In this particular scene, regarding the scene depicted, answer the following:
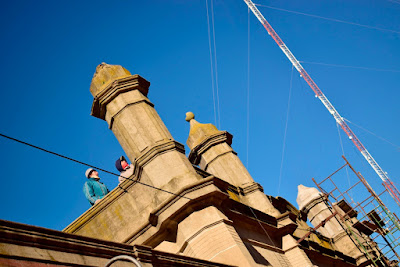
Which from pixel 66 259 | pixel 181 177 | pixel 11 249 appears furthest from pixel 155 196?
pixel 11 249

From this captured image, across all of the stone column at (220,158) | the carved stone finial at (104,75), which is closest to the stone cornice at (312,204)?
the stone column at (220,158)

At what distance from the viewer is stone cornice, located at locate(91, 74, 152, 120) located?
1491cm

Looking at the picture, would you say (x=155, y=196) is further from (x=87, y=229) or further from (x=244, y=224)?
(x=244, y=224)

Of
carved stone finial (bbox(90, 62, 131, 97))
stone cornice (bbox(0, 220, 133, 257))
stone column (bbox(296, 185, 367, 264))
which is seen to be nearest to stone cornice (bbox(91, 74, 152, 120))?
carved stone finial (bbox(90, 62, 131, 97))

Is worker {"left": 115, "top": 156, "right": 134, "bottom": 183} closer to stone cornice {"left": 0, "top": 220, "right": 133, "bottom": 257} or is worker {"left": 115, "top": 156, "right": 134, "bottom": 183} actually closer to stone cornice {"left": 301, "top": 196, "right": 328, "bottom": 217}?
stone cornice {"left": 0, "top": 220, "right": 133, "bottom": 257}

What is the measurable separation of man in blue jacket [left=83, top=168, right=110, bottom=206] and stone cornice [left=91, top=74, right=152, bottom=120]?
6.33 feet

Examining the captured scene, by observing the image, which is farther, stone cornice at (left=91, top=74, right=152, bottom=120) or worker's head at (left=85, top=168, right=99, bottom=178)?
stone cornice at (left=91, top=74, right=152, bottom=120)

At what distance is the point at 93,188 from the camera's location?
14.4 meters

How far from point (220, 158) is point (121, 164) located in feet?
16.4

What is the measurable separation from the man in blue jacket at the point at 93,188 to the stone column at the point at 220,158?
549 centimetres

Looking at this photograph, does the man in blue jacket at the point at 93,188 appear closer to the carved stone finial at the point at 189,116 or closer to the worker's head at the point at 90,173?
the worker's head at the point at 90,173

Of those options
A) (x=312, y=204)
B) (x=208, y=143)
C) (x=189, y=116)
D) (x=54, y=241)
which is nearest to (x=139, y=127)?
(x=208, y=143)

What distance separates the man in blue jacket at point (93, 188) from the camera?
14.2 meters

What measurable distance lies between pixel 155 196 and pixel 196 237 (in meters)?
1.69
